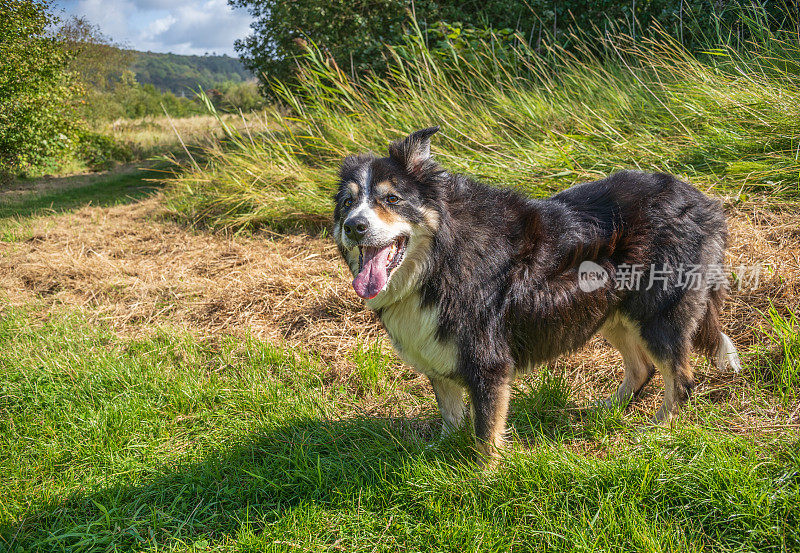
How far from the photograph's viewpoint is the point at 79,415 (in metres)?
3.23

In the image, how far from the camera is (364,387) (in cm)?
347

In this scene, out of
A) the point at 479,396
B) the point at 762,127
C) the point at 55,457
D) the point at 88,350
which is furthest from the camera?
the point at 762,127

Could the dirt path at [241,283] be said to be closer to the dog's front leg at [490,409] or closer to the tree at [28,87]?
the dog's front leg at [490,409]

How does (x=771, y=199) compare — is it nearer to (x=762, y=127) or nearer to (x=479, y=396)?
(x=762, y=127)

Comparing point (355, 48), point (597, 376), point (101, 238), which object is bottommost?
point (597, 376)

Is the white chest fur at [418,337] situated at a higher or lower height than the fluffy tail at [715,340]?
higher

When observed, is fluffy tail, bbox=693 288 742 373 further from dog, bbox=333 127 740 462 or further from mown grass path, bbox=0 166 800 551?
mown grass path, bbox=0 166 800 551

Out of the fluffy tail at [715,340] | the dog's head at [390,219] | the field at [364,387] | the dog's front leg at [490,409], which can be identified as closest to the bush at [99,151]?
the field at [364,387]

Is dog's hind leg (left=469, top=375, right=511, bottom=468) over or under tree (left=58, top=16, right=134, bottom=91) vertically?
under

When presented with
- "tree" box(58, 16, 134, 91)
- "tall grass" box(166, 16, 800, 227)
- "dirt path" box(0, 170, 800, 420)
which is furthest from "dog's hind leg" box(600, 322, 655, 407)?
"tree" box(58, 16, 134, 91)

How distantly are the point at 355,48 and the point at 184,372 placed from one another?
6.45 metres

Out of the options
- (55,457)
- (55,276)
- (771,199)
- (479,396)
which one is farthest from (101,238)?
(771,199)

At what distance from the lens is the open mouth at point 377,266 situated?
2461 millimetres

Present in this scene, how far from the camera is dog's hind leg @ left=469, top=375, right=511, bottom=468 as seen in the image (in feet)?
8.27
